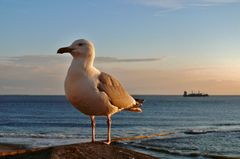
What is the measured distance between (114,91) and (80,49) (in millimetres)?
1084

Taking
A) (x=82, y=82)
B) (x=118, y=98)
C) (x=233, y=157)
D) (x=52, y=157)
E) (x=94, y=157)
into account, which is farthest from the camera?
(x=233, y=157)

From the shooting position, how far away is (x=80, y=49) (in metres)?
7.23

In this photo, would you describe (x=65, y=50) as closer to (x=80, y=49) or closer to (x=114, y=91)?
(x=80, y=49)

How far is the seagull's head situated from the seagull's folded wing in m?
0.51

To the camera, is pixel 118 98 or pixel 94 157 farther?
pixel 118 98

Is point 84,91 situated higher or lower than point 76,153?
higher

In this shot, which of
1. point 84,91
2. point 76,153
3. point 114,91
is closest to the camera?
point 76,153

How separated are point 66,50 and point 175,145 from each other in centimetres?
2384

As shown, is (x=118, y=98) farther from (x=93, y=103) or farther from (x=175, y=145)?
(x=175, y=145)

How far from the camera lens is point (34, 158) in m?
5.50

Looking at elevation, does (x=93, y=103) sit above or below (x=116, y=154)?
above

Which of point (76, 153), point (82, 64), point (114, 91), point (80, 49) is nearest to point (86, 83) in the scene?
point (82, 64)

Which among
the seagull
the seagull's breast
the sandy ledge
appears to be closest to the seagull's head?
Answer: the seagull

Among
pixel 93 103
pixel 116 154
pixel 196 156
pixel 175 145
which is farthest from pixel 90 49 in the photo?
pixel 175 145
